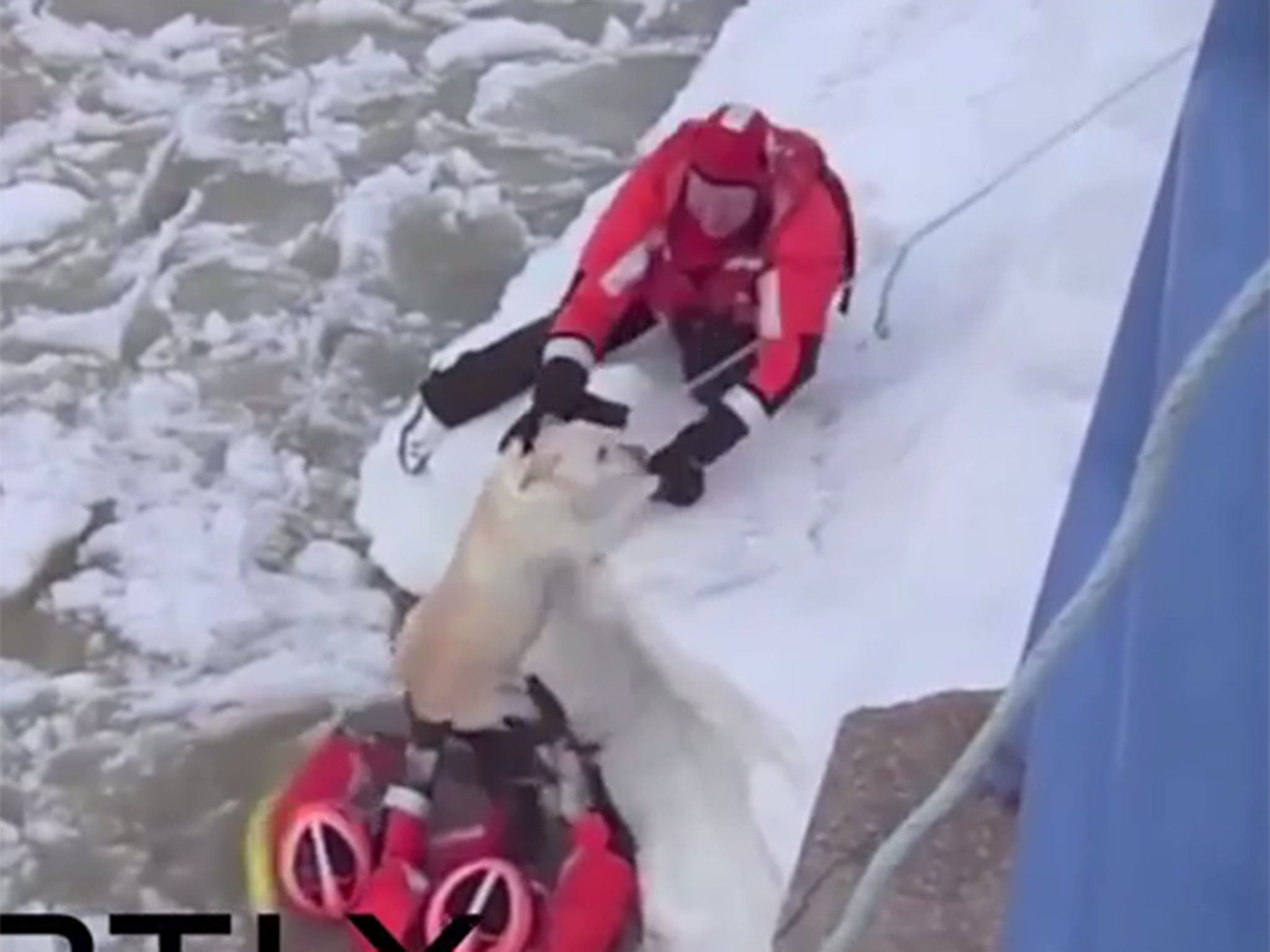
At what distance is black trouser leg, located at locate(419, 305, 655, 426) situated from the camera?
140 cm

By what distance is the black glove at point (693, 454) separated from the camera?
130 cm

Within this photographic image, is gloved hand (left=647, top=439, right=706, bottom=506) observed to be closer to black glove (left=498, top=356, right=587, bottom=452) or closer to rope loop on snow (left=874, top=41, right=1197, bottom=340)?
black glove (left=498, top=356, right=587, bottom=452)

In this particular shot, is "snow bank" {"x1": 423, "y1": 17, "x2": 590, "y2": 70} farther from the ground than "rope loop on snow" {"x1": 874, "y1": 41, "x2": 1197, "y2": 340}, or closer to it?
closer to it

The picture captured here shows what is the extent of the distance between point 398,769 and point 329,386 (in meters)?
0.34

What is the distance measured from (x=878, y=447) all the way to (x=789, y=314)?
97 mm

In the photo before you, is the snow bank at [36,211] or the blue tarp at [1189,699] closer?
A: the blue tarp at [1189,699]

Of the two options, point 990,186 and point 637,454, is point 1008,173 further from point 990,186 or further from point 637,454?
point 637,454

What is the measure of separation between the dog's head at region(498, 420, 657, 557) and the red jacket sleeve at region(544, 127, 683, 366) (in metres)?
0.10

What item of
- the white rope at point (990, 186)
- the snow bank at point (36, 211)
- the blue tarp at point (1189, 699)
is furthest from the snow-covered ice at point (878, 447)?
the blue tarp at point (1189, 699)

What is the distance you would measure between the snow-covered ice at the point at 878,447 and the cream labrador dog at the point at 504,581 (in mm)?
56

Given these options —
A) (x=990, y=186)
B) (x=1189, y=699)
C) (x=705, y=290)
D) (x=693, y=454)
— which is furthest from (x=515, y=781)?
(x=1189, y=699)

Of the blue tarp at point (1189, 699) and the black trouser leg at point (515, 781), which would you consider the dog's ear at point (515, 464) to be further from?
the blue tarp at point (1189, 699)

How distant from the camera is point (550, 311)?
57.8 inches

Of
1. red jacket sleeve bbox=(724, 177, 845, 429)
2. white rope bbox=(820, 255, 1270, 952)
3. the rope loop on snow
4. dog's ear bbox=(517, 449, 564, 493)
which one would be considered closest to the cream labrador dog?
dog's ear bbox=(517, 449, 564, 493)
